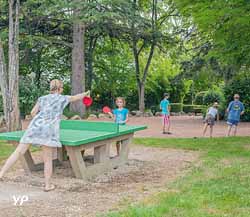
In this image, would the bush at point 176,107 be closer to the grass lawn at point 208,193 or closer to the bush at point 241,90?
the bush at point 241,90

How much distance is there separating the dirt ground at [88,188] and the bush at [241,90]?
37.4 ft

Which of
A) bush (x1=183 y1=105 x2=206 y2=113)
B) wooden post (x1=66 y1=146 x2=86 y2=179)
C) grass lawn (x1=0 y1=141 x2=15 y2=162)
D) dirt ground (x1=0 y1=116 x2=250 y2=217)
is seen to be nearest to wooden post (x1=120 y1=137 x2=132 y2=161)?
dirt ground (x1=0 y1=116 x2=250 y2=217)

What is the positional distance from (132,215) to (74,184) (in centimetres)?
162

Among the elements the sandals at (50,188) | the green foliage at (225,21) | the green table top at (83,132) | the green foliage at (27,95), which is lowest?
the sandals at (50,188)

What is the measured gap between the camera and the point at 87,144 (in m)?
5.42

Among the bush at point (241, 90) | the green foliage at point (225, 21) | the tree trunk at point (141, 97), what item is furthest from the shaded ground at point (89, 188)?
the tree trunk at point (141, 97)

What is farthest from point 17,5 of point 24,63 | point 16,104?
point 24,63

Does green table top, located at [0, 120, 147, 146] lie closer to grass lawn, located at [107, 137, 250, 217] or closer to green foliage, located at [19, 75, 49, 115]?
grass lawn, located at [107, 137, 250, 217]

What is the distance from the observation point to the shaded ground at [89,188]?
404 cm

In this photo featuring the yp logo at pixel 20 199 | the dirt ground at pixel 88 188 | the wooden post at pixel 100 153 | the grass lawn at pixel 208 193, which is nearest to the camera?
the grass lawn at pixel 208 193

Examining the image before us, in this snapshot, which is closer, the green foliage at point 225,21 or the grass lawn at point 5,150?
the grass lawn at point 5,150

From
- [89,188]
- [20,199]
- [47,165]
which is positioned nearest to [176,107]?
[89,188]

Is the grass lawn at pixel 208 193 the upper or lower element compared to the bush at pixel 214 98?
lower

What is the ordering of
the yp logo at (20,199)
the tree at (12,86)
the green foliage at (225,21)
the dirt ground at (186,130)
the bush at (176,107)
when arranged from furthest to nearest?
the bush at (176,107) → the dirt ground at (186,130) → the tree at (12,86) → the green foliage at (225,21) → the yp logo at (20,199)
